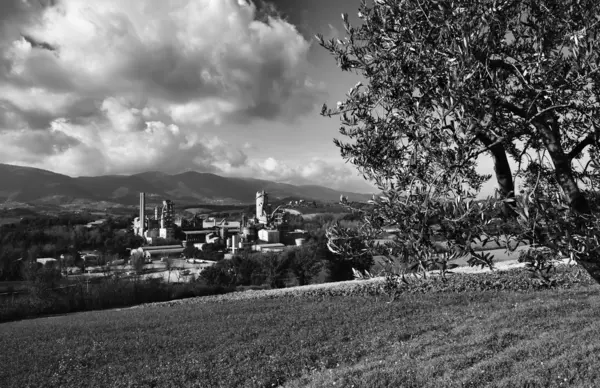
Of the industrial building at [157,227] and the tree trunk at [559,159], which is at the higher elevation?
the tree trunk at [559,159]

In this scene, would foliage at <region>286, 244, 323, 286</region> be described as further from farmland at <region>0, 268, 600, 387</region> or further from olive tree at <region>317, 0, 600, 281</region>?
olive tree at <region>317, 0, 600, 281</region>

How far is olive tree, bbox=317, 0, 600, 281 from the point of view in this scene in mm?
3094

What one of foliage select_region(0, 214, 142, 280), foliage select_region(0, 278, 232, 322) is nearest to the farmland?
foliage select_region(0, 278, 232, 322)

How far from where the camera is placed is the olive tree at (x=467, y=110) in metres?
3.09

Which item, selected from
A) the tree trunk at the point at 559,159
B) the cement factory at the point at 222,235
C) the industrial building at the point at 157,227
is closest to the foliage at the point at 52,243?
the cement factory at the point at 222,235

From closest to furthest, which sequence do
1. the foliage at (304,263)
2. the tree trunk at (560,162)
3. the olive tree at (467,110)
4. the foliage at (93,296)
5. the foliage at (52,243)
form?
the olive tree at (467,110) → the tree trunk at (560,162) → the foliage at (93,296) → the foliage at (304,263) → the foliage at (52,243)

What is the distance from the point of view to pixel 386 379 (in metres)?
8.98

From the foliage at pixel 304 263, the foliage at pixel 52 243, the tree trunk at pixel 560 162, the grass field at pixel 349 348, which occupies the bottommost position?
the foliage at pixel 52 243

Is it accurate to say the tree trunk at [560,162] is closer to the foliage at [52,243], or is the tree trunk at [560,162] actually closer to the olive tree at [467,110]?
the olive tree at [467,110]

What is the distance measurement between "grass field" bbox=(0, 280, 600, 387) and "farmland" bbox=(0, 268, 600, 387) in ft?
0.13

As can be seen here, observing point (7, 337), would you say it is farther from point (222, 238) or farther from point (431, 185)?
point (222, 238)

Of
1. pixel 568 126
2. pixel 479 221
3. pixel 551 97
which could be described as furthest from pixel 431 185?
A: pixel 568 126

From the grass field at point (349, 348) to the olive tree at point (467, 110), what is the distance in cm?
552

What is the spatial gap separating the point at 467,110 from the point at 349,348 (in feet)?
38.0
